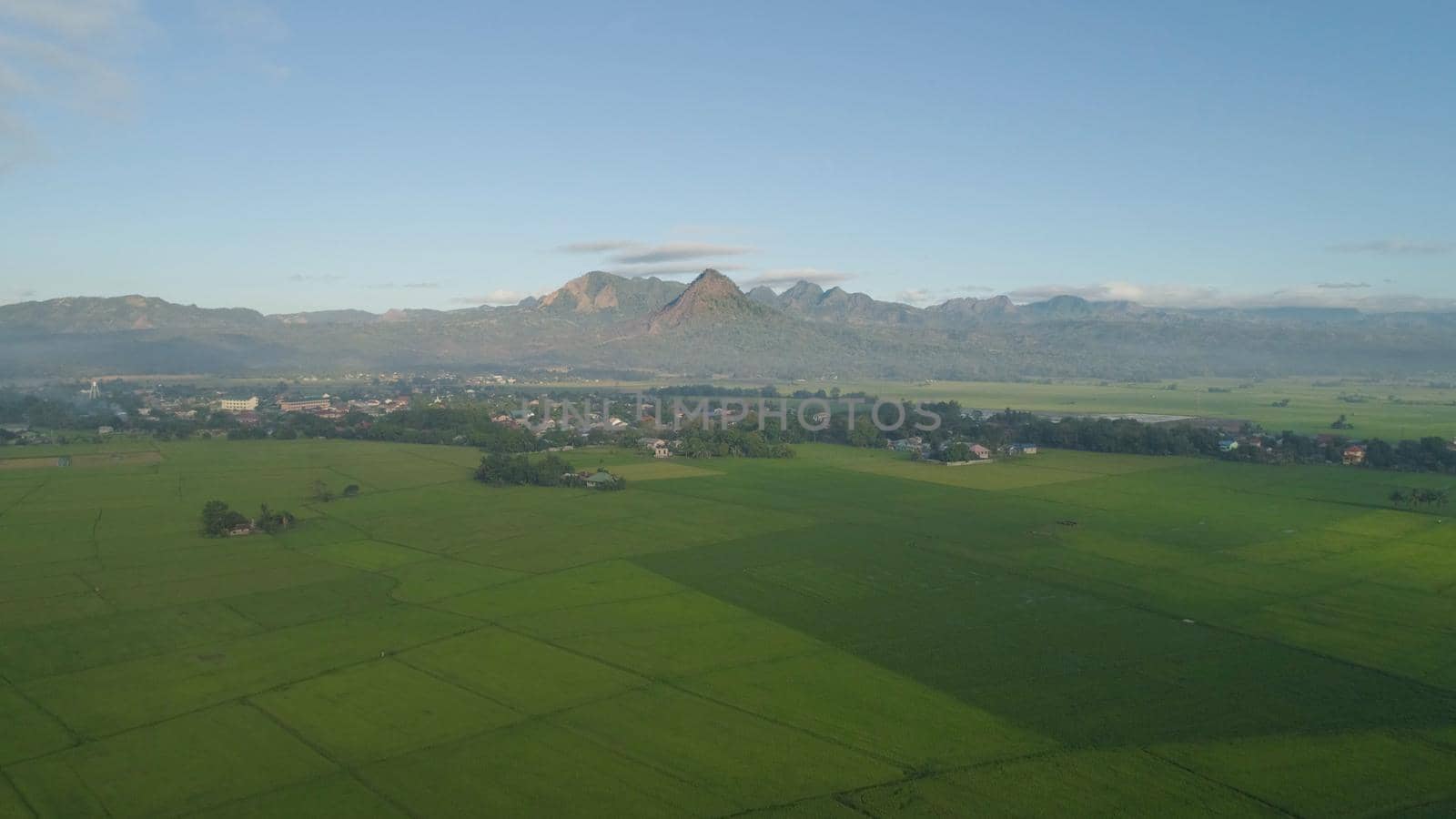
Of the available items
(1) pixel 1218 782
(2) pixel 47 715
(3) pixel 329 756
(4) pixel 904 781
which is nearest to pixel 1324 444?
(1) pixel 1218 782

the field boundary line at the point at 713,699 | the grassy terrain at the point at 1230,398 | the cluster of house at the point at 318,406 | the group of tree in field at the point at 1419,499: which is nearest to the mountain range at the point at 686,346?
the grassy terrain at the point at 1230,398

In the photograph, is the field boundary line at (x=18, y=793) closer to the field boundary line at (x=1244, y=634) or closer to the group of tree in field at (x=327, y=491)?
the field boundary line at (x=1244, y=634)

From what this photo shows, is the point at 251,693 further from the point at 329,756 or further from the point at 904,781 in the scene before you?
the point at 904,781

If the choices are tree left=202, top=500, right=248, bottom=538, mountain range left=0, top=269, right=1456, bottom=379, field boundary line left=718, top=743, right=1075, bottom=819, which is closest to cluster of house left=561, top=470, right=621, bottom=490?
tree left=202, top=500, right=248, bottom=538

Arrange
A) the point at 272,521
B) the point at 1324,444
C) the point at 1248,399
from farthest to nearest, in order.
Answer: the point at 1248,399
the point at 1324,444
the point at 272,521

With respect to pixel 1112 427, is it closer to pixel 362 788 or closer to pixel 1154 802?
pixel 1154 802

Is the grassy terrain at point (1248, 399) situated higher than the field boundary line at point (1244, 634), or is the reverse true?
the grassy terrain at point (1248, 399)
